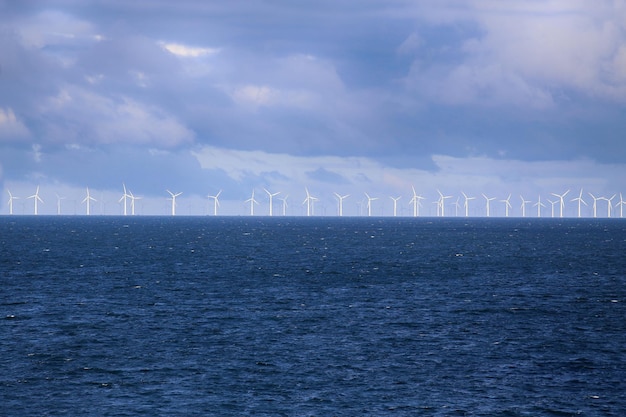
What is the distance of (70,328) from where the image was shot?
81.3 m

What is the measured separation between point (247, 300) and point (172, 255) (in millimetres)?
89014

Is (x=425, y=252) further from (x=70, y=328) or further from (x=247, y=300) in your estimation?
(x=70, y=328)

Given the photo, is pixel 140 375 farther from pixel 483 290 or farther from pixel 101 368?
pixel 483 290

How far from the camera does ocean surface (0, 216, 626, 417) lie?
5528 centimetres

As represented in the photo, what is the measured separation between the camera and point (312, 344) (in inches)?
2918

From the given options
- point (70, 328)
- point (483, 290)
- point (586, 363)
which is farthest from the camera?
point (483, 290)

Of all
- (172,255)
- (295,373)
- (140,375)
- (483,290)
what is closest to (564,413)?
(295,373)

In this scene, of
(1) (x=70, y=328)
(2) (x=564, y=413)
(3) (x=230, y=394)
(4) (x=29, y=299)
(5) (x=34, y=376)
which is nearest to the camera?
(2) (x=564, y=413)

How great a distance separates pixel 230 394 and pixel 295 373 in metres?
7.49

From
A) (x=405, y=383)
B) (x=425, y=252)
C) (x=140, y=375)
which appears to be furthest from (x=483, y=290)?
(x=425, y=252)

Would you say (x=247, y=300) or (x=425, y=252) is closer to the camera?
(x=247, y=300)

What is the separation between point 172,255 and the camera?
188625 millimetres

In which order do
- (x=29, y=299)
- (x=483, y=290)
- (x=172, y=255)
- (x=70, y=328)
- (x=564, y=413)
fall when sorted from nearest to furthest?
(x=564, y=413) < (x=70, y=328) < (x=29, y=299) < (x=483, y=290) < (x=172, y=255)

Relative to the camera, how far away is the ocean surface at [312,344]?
181ft
